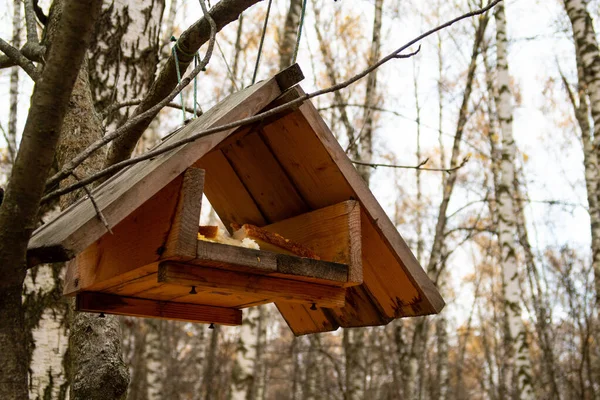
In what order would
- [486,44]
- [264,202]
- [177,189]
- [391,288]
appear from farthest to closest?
[486,44] < [264,202] < [391,288] < [177,189]

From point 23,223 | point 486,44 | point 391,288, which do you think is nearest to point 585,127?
point 486,44

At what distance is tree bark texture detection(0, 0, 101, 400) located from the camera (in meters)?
1.37

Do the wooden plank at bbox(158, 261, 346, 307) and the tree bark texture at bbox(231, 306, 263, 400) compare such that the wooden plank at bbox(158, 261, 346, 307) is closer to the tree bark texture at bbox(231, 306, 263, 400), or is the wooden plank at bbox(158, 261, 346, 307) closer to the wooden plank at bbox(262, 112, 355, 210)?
the wooden plank at bbox(262, 112, 355, 210)

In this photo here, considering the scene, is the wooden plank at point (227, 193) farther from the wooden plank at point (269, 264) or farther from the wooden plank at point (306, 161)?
the wooden plank at point (269, 264)

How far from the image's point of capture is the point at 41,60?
100.0 inches

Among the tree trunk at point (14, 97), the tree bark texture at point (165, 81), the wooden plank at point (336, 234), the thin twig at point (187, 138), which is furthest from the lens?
the tree trunk at point (14, 97)

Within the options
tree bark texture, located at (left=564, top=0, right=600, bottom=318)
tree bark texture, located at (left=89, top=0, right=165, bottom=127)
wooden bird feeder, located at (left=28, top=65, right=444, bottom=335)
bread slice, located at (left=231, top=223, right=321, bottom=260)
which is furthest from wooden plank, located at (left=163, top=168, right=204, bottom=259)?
tree bark texture, located at (left=564, top=0, right=600, bottom=318)

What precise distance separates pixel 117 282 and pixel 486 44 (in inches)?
465

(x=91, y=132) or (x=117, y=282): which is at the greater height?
(x=91, y=132)

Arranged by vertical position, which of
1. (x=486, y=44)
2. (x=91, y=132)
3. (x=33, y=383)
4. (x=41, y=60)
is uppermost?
(x=486, y=44)

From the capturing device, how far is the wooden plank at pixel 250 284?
69.4 inches

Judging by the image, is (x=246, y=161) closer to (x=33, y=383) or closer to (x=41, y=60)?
(x=41, y=60)

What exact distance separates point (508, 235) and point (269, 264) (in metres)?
8.47

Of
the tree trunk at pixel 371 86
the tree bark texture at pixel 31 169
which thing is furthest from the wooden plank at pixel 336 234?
the tree trunk at pixel 371 86
